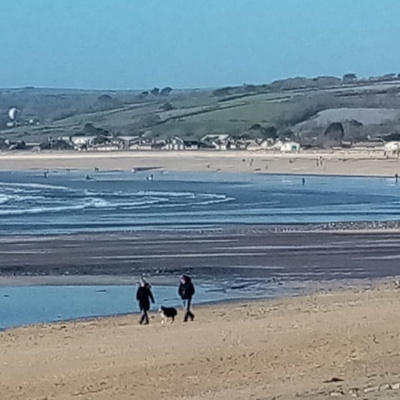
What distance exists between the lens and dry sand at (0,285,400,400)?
11977mm

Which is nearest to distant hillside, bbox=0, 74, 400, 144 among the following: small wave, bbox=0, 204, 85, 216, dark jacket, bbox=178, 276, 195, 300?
small wave, bbox=0, 204, 85, 216

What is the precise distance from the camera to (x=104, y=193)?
185 feet

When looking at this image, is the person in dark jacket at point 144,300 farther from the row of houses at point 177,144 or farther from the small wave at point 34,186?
the row of houses at point 177,144

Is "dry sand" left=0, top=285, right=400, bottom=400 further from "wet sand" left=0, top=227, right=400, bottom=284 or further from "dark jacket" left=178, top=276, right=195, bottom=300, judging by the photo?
"wet sand" left=0, top=227, right=400, bottom=284

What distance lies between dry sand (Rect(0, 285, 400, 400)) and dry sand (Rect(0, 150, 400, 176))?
5522cm

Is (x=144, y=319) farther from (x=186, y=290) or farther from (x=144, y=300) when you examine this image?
(x=186, y=290)

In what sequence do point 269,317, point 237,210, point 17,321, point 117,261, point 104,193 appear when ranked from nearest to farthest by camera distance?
point 269,317
point 17,321
point 117,261
point 237,210
point 104,193

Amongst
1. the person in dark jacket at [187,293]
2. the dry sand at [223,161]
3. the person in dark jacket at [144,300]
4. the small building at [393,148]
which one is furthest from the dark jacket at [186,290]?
the small building at [393,148]

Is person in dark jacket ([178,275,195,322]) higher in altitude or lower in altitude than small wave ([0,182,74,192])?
higher

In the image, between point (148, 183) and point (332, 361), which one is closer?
point (332, 361)

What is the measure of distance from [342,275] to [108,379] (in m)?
11.8

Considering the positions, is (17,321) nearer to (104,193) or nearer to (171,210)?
(171,210)

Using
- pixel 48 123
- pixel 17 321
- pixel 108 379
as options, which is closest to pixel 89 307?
pixel 17 321

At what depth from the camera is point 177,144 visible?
11769cm
